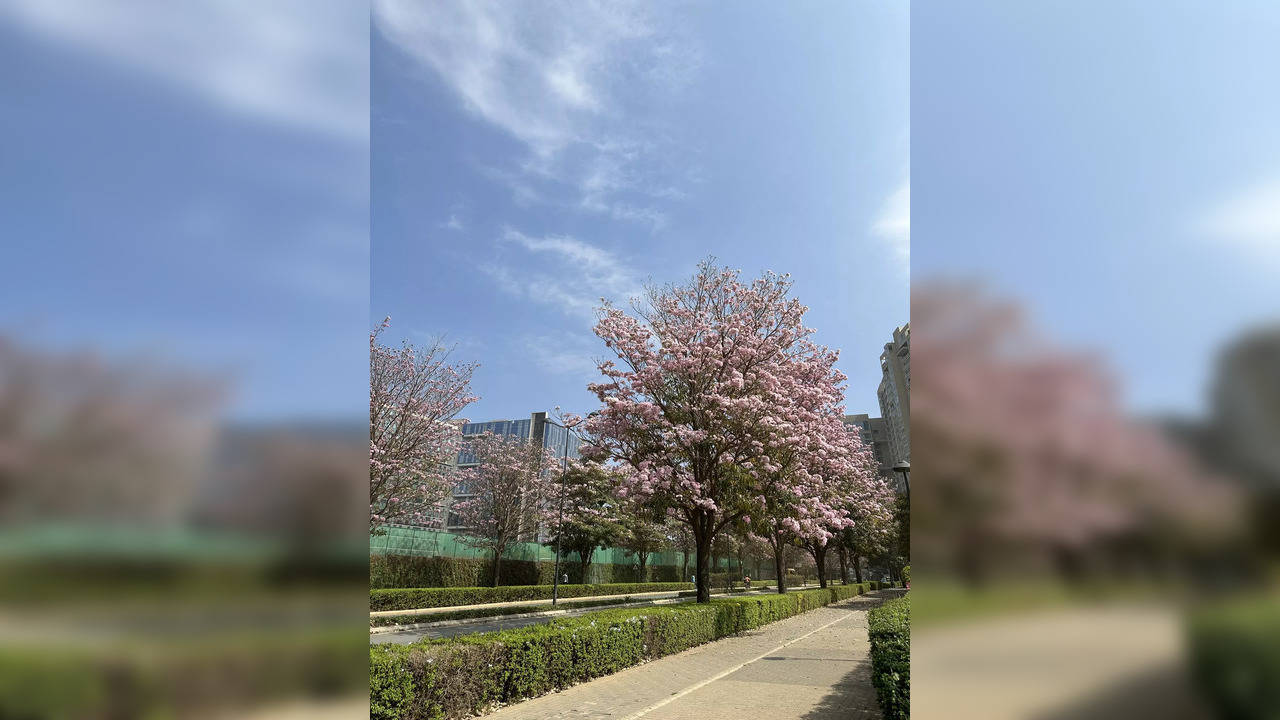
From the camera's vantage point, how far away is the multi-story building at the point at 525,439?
33216 millimetres

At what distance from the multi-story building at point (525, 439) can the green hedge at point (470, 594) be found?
335 centimetres

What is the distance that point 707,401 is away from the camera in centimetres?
1538

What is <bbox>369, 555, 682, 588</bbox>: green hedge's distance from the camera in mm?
27048

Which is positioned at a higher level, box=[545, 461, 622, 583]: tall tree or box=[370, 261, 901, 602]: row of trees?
box=[370, 261, 901, 602]: row of trees

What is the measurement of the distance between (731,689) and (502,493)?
24.0 metres

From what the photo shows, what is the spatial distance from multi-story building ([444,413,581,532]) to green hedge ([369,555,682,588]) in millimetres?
2435
